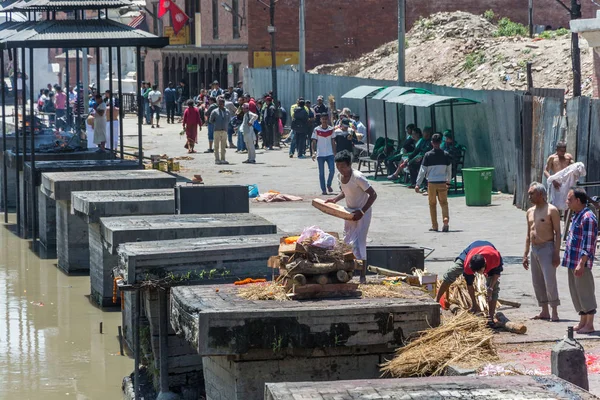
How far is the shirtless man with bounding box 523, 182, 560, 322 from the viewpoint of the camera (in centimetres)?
1239

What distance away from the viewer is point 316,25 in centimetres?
5222

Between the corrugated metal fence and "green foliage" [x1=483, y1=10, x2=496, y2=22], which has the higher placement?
"green foliage" [x1=483, y1=10, x2=496, y2=22]

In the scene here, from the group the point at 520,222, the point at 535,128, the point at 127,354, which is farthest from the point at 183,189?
the point at 535,128

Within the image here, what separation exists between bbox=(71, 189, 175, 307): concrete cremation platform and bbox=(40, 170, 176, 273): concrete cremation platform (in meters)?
1.30

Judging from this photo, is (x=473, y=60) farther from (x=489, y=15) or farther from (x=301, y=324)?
(x=301, y=324)

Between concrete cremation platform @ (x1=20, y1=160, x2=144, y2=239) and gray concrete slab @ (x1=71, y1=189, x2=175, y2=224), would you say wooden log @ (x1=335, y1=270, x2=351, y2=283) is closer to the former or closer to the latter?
gray concrete slab @ (x1=71, y1=189, x2=175, y2=224)

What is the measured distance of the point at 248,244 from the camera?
41.4 ft

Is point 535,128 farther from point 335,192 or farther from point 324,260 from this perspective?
point 324,260

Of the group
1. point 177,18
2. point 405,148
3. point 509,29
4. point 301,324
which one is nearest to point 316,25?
point 177,18

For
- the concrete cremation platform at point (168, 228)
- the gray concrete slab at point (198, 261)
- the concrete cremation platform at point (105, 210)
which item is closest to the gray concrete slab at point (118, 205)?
the concrete cremation platform at point (105, 210)

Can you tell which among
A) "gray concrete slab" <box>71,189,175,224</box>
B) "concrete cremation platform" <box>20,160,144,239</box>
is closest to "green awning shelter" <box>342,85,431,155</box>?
"concrete cremation platform" <box>20,160,144,239</box>

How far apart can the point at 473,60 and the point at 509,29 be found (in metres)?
6.73

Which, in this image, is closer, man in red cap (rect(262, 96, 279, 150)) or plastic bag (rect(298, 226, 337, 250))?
plastic bag (rect(298, 226, 337, 250))

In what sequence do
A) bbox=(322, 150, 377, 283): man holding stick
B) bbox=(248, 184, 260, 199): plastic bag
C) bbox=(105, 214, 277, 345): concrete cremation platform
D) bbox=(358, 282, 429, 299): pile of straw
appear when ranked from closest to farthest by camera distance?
bbox=(358, 282, 429, 299): pile of straw → bbox=(322, 150, 377, 283): man holding stick → bbox=(105, 214, 277, 345): concrete cremation platform → bbox=(248, 184, 260, 199): plastic bag
